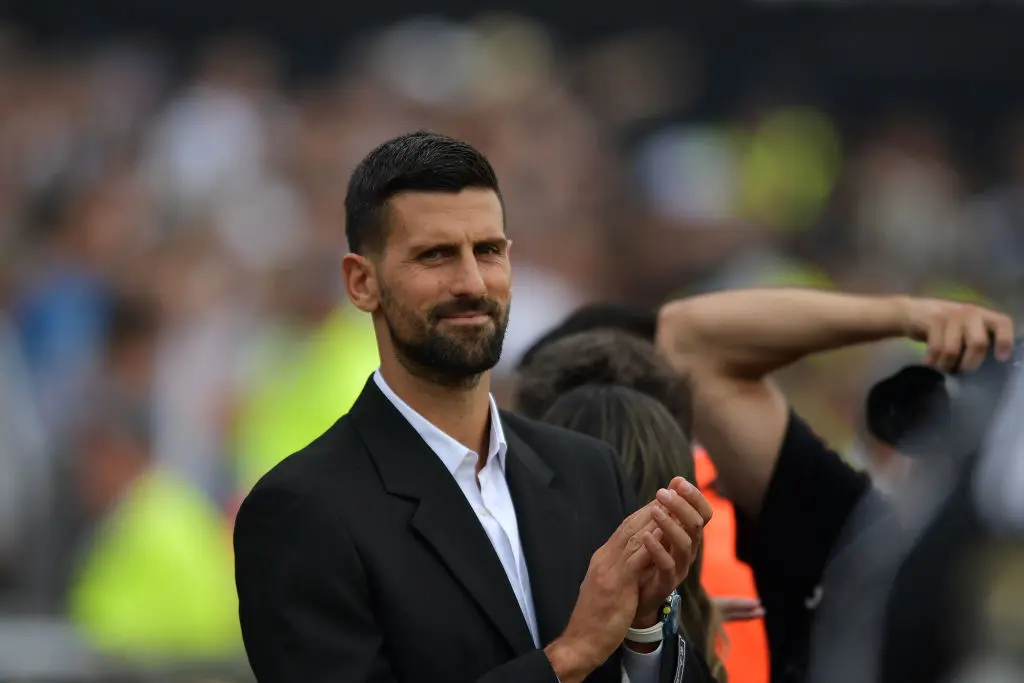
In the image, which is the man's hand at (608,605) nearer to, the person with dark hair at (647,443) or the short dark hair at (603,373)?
the person with dark hair at (647,443)

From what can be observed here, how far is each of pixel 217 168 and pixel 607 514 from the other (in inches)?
258

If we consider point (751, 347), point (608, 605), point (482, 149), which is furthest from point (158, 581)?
point (608, 605)

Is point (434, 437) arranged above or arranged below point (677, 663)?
above

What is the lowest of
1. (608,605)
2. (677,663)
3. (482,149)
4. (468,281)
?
(677,663)

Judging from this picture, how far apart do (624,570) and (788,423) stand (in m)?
1.13

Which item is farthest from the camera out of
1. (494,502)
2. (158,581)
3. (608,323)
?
(158,581)

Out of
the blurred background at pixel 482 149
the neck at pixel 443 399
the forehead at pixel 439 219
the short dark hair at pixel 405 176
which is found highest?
the blurred background at pixel 482 149

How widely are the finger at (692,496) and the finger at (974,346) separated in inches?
28.7

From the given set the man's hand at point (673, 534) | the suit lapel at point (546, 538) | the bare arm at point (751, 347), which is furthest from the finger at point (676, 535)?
the bare arm at point (751, 347)

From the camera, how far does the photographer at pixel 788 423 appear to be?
8.69 feet

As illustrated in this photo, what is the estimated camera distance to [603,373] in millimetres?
2973

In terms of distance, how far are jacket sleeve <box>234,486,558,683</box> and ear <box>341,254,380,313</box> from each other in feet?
0.90

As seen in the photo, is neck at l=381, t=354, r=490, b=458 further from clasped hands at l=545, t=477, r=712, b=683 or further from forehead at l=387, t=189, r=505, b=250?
clasped hands at l=545, t=477, r=712, b=683

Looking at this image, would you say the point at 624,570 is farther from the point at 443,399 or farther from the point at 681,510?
the point at 443,399
